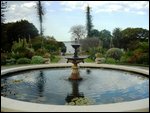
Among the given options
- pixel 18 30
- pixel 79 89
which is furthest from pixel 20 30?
pixel 79 89

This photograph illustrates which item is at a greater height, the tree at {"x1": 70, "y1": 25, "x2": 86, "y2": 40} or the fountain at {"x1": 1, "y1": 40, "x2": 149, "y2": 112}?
the tree at {"x1": 70, "y1": 25, "x2": 86, "y2": 40}

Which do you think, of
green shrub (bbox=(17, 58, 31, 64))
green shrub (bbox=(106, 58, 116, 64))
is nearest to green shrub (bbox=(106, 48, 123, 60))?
green shrub (bbox=(106, 58, 116, 64))

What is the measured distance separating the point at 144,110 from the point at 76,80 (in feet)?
23.0

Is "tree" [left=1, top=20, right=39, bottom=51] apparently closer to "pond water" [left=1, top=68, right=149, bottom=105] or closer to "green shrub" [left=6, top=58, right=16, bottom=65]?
"green shrub" [left=6, top=58, right=16, bottom=65]

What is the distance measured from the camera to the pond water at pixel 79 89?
10.2m

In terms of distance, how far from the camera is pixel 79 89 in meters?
11.9

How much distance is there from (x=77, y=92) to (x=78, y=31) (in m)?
33.6

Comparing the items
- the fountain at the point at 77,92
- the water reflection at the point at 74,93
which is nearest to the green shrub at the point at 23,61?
the fountain at the point at 77,92

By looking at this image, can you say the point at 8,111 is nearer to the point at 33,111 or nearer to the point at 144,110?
the point at 33,111

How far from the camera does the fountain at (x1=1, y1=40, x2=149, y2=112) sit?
7.76 meters

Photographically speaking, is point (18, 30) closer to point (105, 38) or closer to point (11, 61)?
point (105, 38)

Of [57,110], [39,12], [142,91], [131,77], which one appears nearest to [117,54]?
[131,77]

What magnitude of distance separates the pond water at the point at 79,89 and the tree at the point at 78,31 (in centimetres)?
2845

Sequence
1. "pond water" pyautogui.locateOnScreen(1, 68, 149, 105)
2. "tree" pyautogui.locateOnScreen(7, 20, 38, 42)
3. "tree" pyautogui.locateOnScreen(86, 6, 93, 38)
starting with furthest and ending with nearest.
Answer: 1. "tree" pyautogui.locateOnScreen(86, 6, 93, 38)
2. "tree" pyautogui.locateOnScreen(7, 20, 38, 42)
3. "pond water" pyautogui.locateOnScreen(1, 68, 149, 105)
